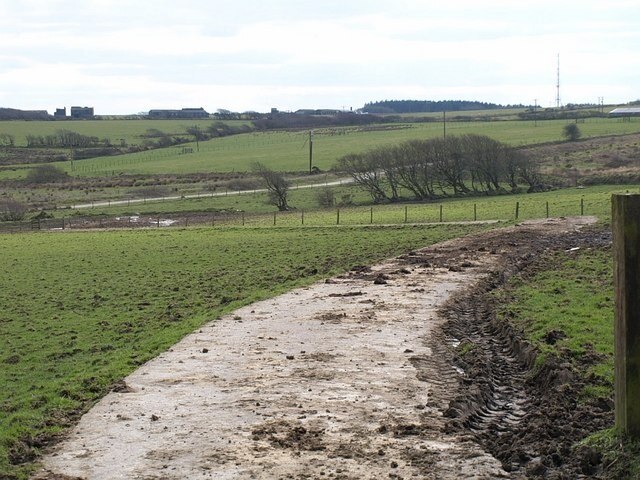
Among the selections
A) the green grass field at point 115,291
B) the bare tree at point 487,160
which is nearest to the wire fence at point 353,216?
the green grass field at point 115,291

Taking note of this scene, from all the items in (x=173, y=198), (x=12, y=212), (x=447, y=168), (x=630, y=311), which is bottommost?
(x=12, y=212)

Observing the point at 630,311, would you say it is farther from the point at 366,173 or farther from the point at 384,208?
the point at 366,173

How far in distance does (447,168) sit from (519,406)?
201 feet

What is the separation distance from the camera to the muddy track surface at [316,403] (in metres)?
10.8

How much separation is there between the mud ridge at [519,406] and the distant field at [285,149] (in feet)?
302

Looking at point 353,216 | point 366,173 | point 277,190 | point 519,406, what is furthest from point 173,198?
point 519,406

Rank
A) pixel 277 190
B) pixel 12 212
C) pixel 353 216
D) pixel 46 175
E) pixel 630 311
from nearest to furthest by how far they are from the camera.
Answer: pixel 630 311, pixel 353 216, pixel 277 190, pixel 12 212, pixel 46 175

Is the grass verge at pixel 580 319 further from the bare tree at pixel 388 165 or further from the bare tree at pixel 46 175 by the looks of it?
the bare tree at pixel 46 175

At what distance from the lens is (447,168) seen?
241 ft

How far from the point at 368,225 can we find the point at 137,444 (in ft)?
122

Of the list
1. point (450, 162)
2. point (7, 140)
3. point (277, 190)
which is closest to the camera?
point (277, 190)

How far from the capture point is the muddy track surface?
35.4 ft

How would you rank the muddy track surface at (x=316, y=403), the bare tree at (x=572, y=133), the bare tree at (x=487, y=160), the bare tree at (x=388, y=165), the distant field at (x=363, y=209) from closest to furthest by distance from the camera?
1. the muddy track surface at (x=316, y=403)
2. the distant field at (x=363, y=209)
3. the bare tree at (x=487, y=160)
4. the bare tree at (x=388, y=165)
5. the bare tree at (x=572, y=133)

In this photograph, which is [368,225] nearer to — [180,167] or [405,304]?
[405,304]
